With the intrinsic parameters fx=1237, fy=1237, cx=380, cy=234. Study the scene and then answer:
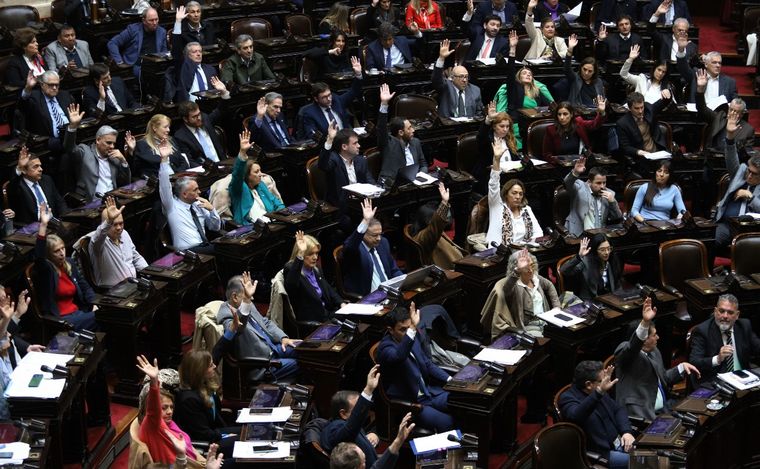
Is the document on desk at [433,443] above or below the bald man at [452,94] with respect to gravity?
below

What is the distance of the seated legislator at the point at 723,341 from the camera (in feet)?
24.4

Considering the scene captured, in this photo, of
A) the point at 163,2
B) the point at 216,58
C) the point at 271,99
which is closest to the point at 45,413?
the point at 271,99

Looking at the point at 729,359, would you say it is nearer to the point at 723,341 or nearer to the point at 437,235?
the point at 723,341

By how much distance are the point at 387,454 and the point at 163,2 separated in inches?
278

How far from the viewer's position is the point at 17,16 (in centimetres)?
1098

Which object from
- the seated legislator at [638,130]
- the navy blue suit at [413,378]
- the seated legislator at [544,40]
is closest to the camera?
the navy blue suit at [413,378]

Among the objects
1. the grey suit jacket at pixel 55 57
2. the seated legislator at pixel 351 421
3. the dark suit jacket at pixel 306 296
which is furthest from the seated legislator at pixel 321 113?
the seated legislator at pixel 351 421

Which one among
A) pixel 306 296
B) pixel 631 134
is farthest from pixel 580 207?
pixel 306 296

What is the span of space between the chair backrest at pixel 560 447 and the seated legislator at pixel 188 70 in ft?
16.3

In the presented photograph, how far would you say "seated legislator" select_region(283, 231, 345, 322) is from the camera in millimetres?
7586

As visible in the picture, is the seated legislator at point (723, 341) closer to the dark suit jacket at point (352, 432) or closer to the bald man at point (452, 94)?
the dark suit jacket at point (352, 432)

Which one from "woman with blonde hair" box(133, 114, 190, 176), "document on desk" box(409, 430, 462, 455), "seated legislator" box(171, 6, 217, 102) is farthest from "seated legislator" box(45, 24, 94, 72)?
"document on desk" box(409, 430, 462, 455)

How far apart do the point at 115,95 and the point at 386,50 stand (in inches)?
98.3

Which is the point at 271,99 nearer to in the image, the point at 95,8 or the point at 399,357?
the point at 95,8
